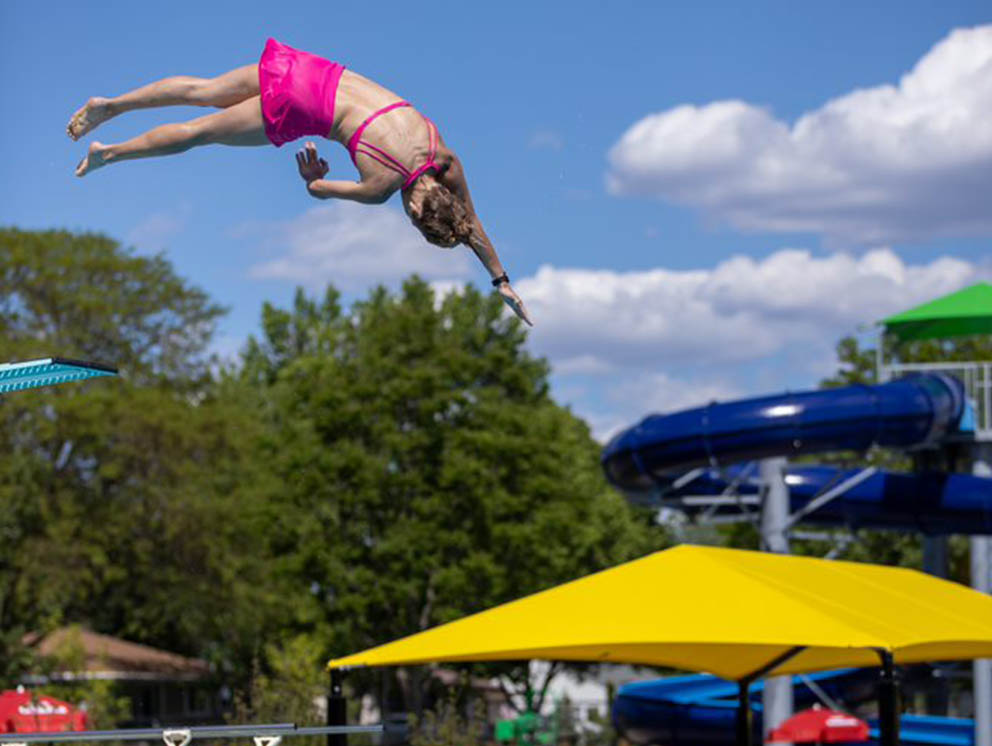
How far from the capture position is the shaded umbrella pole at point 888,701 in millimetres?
9141

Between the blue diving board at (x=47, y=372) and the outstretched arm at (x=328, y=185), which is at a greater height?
the outstretched arm at (x=328, y=185)

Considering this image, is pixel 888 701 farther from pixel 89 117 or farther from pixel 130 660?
pixel 130 660

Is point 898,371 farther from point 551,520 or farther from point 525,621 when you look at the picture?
point 525,621

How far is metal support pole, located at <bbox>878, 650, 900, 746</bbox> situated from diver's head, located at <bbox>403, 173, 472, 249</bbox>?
4.95 m

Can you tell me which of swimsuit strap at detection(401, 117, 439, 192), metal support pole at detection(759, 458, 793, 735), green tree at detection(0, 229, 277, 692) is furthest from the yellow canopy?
green tree at detection(0, 229, 277, 692)

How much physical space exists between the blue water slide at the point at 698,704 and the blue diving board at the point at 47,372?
20.5 meters

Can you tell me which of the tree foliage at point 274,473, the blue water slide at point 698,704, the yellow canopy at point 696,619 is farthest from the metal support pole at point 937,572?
the yellow canopy at point 696,619

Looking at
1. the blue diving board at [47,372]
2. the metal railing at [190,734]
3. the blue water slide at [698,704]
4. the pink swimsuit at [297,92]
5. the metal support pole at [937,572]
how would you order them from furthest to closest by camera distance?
the metal support pole at [937,572] < the blue water slide at [698,704] < the metal railing at [190,734] < the blue diving board at [47,372] < the pink swimsuit at [297,92]

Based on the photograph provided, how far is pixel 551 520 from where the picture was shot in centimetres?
3956

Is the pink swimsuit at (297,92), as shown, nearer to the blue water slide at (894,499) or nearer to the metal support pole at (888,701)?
the metal support pole at (888,701)

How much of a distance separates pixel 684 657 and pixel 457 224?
295 inches

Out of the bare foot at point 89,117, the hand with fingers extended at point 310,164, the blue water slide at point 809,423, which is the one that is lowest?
the hand with fingers extended at point 310,164

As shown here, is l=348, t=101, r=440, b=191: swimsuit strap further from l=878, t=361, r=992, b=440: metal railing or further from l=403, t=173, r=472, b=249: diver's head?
l=878, t=361, r=992, b=440: metal railing

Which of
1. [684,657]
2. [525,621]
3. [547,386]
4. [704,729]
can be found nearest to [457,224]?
[525,621]
